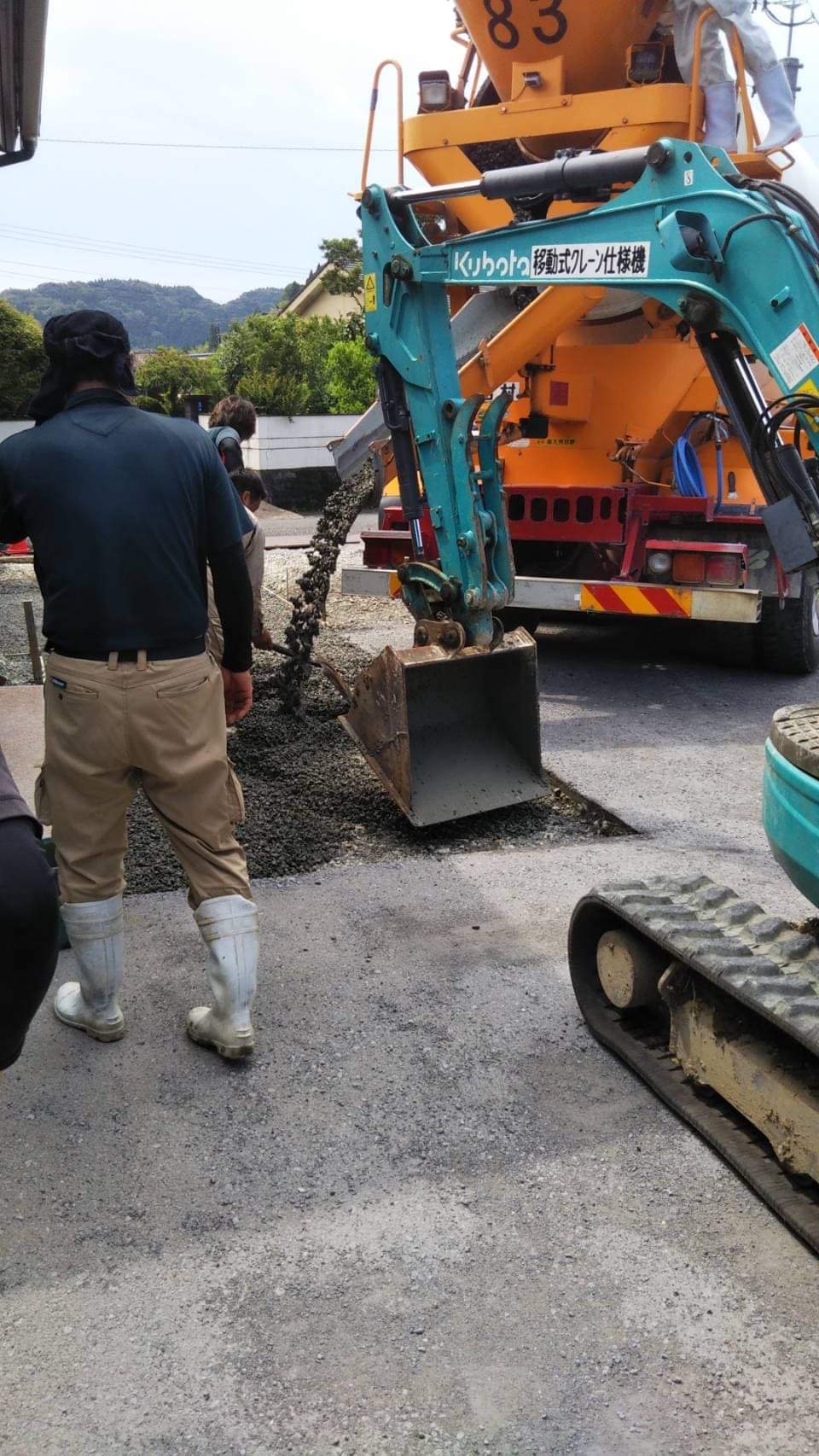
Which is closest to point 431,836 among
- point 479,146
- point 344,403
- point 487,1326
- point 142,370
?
point 487,1326

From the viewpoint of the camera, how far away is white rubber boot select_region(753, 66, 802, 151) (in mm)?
6227

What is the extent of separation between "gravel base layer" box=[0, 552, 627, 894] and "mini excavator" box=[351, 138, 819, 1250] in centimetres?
15

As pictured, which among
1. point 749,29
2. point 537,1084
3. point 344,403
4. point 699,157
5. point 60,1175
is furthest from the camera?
point 344,403

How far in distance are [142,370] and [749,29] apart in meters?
26.5

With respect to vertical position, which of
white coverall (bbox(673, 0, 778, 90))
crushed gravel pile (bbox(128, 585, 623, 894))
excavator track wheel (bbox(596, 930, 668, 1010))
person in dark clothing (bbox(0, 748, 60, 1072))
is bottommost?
crushed gravel pile (bbox(128, 585, 623, 894))

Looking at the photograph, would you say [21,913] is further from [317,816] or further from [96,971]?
[317,816]

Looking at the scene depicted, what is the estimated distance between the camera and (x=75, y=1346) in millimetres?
2457

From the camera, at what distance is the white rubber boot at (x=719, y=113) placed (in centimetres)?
623

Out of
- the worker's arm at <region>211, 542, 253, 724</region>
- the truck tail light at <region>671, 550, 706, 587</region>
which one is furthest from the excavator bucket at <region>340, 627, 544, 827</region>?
the truck tail light at <region>671, 550, 706, 587</region>

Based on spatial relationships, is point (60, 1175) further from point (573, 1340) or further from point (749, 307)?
point (749, 307)

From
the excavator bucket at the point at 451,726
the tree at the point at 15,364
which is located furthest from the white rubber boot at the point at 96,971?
the tree at the point at 15,364

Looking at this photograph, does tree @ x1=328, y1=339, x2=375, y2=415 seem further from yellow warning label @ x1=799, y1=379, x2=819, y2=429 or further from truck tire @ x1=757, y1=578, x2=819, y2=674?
yellow warning label @ x1=799, y1=379, x2=819, y2=429

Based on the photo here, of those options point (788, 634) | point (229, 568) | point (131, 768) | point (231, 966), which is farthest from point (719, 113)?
point (231, 966)

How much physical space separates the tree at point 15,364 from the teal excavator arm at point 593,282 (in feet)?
62.7
